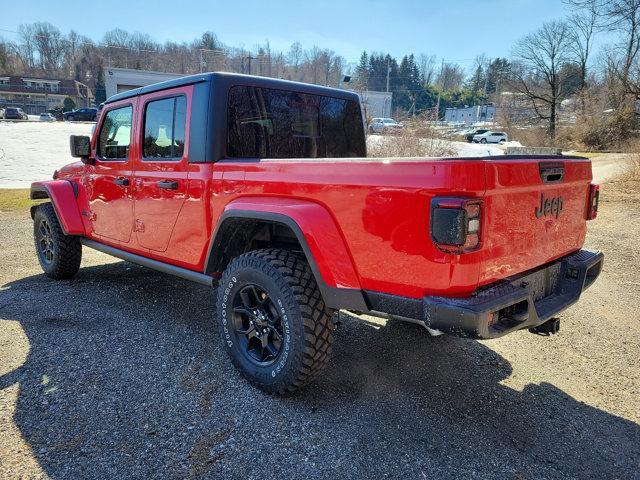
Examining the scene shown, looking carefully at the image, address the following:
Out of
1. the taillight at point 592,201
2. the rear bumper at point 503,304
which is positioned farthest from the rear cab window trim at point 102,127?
the taillight at point 592,201

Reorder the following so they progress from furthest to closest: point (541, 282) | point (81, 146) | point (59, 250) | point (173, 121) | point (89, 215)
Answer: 1. point (59, 250)
2. point (89, 215)
3. point (81, 146)
4. point (173, 121)
5. point (541, 282)

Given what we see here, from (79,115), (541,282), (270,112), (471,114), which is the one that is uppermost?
(471,114)

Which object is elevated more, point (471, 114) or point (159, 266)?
point (471, 114)

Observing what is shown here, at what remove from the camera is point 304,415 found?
268 cm

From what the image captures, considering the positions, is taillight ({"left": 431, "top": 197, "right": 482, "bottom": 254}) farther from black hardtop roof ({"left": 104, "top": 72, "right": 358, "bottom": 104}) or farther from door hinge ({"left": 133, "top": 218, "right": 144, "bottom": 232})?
door hinge ({"left": 133, "top": 218, "right": 144, "bottom": 232})

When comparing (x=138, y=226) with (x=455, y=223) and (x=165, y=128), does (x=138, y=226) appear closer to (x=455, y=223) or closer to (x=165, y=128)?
(x=165, y=128)

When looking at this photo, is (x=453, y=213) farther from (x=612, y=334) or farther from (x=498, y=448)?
(x=612, y=334)

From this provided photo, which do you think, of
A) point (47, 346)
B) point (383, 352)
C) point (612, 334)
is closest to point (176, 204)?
point (47, 346)

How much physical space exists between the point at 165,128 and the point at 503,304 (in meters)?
2.78

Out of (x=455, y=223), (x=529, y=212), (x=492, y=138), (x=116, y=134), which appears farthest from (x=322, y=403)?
(x=492, y=138)

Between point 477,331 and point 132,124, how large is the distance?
3319 mm

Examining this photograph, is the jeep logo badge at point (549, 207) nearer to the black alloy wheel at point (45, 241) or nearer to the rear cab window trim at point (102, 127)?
the rear cab window trim at point (102, 127)

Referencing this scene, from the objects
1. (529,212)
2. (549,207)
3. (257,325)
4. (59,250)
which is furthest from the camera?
(59,250)

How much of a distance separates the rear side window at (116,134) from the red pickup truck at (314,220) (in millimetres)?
25
